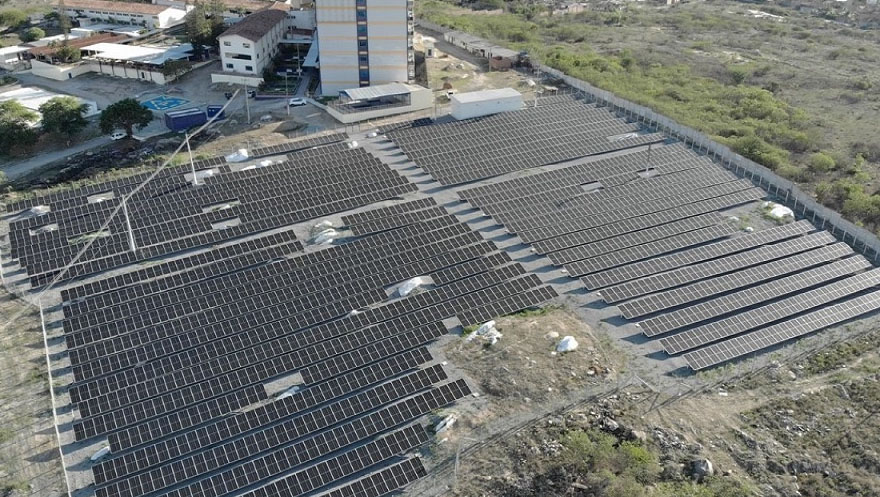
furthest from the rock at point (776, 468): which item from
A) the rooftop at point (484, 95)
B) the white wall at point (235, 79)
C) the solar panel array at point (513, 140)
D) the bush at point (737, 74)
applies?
the bush at point (737, 74)

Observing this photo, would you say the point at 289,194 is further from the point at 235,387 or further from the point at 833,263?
the point at 833,263

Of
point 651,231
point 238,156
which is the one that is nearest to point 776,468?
point 651,231

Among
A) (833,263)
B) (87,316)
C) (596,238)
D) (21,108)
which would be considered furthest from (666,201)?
(21,108)

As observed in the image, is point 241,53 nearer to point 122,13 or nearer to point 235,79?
point 235,79

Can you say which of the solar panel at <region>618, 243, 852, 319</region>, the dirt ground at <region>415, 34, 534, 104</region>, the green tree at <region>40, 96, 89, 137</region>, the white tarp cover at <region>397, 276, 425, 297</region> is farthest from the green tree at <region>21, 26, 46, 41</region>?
the solar panel at <region>618, 243, 852, 319</region>

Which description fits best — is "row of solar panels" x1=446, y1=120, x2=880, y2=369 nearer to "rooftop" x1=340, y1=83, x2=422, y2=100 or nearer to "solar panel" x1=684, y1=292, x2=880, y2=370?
"solar panel" x1=684, y1=292, x2=880, y2=370
